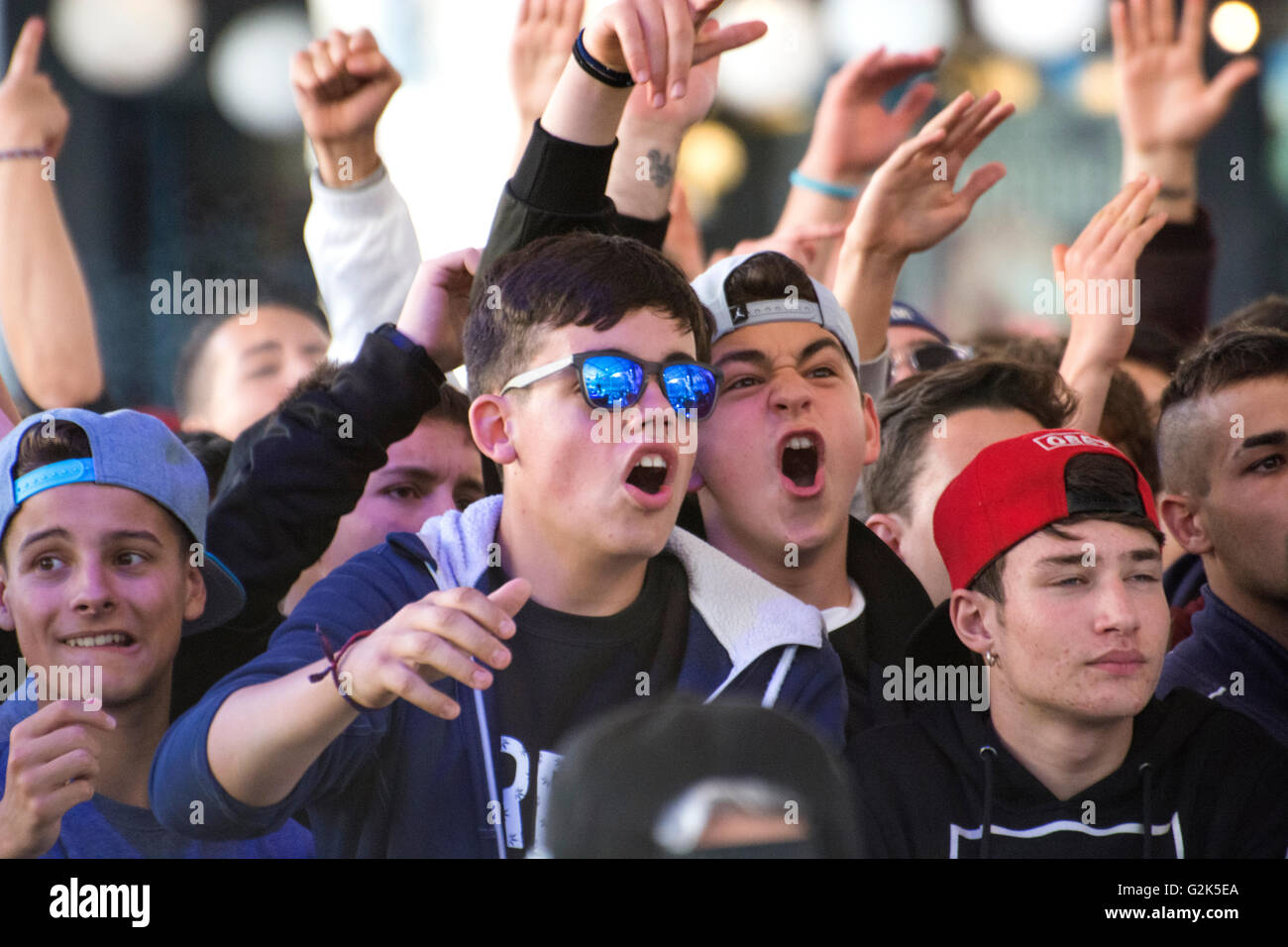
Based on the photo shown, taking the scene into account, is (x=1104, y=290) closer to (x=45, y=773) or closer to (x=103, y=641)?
(x=103, y=641)

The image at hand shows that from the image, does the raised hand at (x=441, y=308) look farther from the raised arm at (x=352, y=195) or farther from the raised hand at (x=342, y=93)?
the raised hand at (x=342, y=93)

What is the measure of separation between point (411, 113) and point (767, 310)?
1.99 meters

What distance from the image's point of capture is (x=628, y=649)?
2.19 meters

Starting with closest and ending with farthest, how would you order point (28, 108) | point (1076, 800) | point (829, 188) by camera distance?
point (1076, 800) → point (28, 108) → point (829, 188)

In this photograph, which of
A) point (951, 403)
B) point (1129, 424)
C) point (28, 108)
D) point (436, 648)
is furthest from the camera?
point (1129, 424)

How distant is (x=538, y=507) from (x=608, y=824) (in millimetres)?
1020

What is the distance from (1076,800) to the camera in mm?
2148

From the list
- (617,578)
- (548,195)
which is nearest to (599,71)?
(548,195)

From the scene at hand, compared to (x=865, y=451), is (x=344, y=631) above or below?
below

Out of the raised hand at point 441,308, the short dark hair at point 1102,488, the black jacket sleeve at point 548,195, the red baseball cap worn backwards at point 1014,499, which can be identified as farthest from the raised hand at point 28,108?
the short dark hair at point 1102,488

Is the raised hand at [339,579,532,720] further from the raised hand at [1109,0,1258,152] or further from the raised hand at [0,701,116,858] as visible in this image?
the raised hand at [1109,0,1258,152]

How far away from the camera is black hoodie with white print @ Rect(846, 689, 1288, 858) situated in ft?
6.97

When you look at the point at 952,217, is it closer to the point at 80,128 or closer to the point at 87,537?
the point at 87,537

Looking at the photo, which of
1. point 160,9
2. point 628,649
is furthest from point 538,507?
point 160,9
